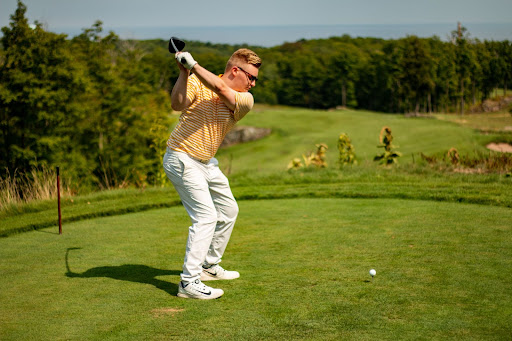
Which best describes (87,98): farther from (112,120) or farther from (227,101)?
(227,101)

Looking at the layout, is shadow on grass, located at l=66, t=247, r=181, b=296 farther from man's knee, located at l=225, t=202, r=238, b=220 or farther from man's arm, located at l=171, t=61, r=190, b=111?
man's arm, located at l=171, t=61, r=190, b=111

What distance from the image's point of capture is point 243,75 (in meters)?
4.78

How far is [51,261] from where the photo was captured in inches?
231

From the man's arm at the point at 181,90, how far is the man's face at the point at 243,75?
50cm

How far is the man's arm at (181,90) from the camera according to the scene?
172 inches

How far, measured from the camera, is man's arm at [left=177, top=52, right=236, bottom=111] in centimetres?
423

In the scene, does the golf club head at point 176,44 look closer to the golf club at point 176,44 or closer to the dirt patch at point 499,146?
the golf club at point 176,44

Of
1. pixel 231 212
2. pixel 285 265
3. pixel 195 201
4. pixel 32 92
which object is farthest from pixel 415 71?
pixel 195 201

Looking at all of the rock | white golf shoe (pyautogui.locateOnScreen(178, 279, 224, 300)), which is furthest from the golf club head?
the rock

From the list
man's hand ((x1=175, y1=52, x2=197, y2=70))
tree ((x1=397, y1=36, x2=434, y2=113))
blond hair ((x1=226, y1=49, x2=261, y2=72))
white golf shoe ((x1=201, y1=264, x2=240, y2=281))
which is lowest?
white golf shoe ((x1=201, y1=264, x2=240, y2=281))

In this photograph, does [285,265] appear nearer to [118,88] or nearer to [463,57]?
[118,88]

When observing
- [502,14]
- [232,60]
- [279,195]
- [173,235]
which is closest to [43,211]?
[173,235]

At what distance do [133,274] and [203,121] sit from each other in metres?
1.75

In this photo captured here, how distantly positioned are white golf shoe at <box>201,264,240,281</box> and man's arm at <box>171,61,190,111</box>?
5.46 ft
